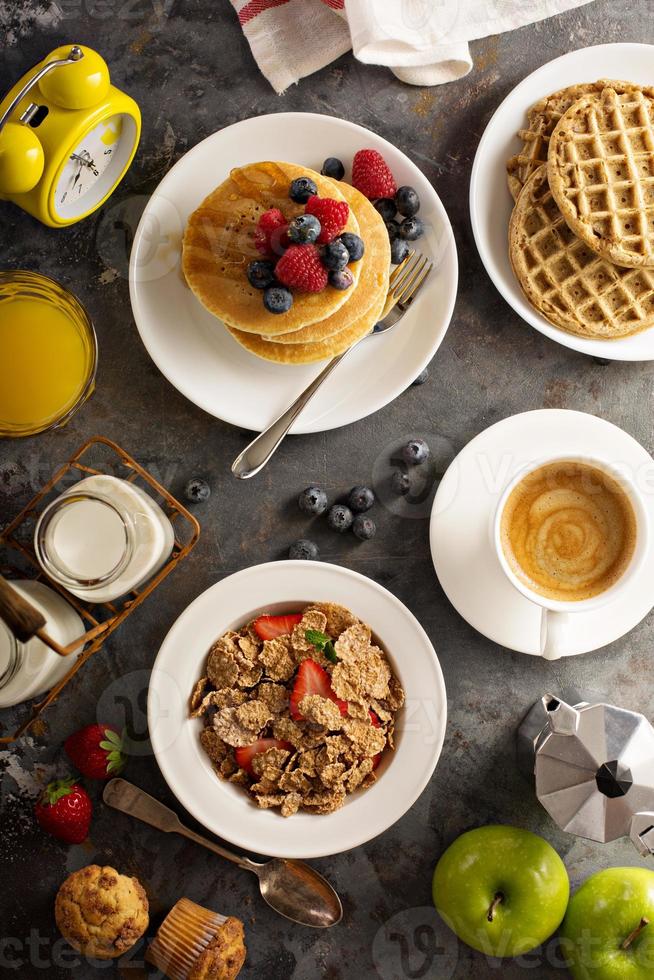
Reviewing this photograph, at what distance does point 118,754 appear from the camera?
1873 millimetres

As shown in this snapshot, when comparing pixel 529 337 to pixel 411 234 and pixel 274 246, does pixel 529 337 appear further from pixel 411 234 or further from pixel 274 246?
pixel 274 246

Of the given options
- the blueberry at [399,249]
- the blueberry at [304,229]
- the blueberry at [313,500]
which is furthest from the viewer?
the blueberry at [313,500]

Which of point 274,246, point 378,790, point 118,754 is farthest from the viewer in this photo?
point 118,754

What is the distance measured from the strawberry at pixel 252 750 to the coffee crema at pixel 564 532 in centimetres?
66

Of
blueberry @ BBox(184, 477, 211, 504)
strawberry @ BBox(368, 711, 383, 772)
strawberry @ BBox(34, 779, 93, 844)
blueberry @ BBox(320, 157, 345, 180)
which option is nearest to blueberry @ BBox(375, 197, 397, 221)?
blueberry @ BBox(320, 157, 345, 180)

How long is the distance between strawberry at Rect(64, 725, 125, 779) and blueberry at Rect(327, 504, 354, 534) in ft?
2.42

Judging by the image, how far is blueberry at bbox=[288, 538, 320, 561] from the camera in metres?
1.90

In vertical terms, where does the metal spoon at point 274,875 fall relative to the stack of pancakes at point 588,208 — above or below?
below

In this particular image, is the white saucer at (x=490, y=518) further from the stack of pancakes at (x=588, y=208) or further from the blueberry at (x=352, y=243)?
the blueberry at (x=352, y=243)

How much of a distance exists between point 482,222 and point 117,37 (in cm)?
101

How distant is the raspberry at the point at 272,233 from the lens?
63.7 inches

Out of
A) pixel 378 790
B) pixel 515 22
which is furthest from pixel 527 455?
pixel 515 22

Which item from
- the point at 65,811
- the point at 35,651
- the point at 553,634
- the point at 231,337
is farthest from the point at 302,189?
the point at 65,811

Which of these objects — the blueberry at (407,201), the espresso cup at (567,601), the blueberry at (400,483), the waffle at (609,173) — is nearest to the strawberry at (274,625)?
the blueberry at (400,483)
